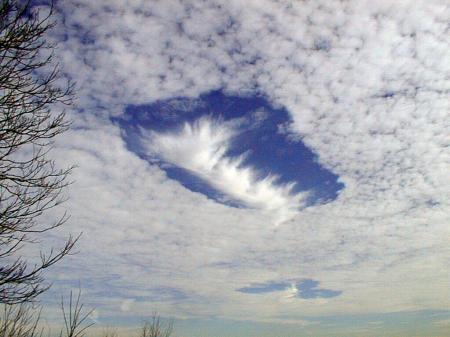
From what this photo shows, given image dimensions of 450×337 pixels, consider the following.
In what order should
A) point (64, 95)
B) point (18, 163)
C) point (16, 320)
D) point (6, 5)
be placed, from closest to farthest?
1. point (6, 5)
2. point (18, 163)
3. point (64, 95)
4. point (16, 320)

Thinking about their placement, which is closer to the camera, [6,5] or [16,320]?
[6,5]

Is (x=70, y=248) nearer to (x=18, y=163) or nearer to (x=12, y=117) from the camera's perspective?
(x=18, y=163)

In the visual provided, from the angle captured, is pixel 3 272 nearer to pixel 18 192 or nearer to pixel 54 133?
pixel 18 192

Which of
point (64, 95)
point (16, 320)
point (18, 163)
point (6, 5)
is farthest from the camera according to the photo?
point (16, 320)

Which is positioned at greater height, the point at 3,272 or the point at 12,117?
the point at 12,117

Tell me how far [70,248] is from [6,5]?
453 cm

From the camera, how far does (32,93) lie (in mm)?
6688

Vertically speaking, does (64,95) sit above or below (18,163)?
above

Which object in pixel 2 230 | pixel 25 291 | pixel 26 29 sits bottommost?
pixel 25 291

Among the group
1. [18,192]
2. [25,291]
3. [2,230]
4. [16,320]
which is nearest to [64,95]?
[18,192]

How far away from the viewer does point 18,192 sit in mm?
6727

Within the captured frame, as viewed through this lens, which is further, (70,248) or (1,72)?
(70,248)

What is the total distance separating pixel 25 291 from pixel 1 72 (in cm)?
399

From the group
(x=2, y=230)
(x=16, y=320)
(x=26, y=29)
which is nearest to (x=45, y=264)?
(x=2, y=230)
